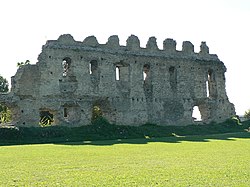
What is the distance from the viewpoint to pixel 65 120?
23.3 metres

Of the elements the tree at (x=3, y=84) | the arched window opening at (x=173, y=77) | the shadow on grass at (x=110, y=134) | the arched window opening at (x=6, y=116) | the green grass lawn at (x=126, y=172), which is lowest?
the green grass lawn at (x=126, y=172)

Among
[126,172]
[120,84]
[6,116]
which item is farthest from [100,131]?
[126,172]

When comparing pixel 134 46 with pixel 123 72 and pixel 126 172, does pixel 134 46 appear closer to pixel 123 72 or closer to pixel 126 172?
pixel 123 72

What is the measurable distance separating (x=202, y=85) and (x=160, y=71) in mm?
3666

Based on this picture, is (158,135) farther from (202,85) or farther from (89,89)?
(202,85)

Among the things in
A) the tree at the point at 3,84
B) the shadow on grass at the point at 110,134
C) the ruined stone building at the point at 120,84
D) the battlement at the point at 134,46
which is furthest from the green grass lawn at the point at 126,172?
the tree at the point at 3,84

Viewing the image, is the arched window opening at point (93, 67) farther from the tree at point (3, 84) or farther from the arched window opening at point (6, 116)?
the tree at point (3, 84)

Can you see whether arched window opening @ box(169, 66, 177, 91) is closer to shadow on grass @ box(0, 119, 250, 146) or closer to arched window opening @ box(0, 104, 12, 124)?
shadow on grass @ box(0, 119, 250, 146)

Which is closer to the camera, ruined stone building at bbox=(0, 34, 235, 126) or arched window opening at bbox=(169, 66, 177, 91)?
ruined stone building at bbox=(0, 34, 235, 126)

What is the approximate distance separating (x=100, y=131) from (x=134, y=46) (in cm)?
734

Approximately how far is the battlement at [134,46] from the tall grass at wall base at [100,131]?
5099mm

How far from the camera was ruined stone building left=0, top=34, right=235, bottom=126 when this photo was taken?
74.9ft

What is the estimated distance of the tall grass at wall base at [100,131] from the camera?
1945 cm

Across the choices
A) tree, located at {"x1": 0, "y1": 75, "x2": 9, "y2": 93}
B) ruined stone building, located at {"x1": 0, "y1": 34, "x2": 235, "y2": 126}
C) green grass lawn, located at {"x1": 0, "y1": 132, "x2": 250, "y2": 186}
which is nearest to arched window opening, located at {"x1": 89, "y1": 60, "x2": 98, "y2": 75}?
ruined stone building, located at {"x1": 0, "y1": 34, "x2": 235, "y2": 126}
